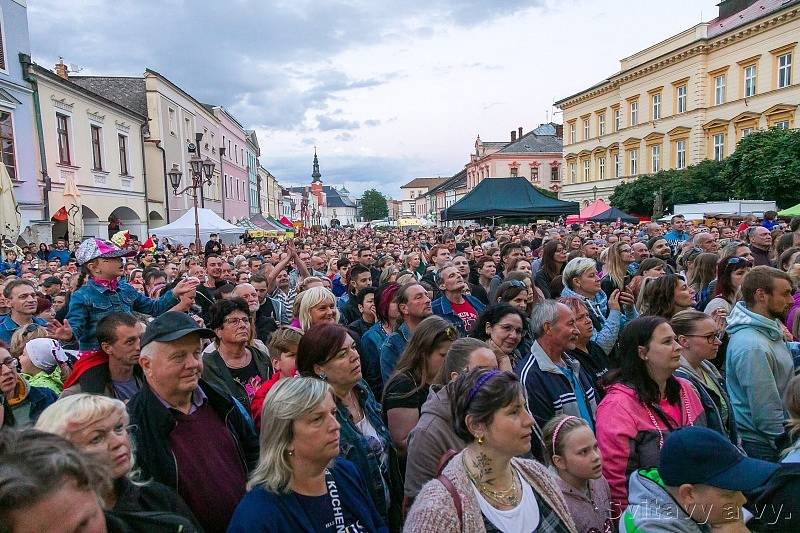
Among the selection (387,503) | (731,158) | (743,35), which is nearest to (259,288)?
(387,503)

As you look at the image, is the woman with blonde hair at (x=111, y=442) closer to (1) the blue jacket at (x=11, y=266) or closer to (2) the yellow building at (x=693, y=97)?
(1) the blue jacket at (x=11, y=266)

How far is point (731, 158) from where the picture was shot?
28453mm

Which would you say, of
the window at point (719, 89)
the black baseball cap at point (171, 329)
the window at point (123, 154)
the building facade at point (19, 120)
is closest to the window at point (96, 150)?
the window at point (123, 154)

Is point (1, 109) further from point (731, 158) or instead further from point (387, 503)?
point (731, 158)

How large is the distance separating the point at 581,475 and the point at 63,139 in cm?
2242

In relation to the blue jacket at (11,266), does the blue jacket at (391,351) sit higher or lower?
lower

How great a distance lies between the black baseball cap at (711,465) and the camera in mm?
2086

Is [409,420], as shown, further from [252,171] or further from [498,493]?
[252,171]

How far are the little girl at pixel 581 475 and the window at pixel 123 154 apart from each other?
26143 millimetres

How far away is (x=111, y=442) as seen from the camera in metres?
2.11

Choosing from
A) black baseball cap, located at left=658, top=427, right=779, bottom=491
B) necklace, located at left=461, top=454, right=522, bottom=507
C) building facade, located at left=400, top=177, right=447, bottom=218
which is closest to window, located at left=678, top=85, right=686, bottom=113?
black baseball cap, located at left=658, top=427, right=779, bottom=491

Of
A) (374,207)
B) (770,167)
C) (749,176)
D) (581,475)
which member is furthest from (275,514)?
(374,207)

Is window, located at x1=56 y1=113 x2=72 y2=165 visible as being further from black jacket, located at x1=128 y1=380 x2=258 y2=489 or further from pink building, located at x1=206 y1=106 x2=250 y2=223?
black jacket, located at x1=128 y1=380 x2=258 y2=489

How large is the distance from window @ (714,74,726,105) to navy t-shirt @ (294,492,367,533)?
139ft
